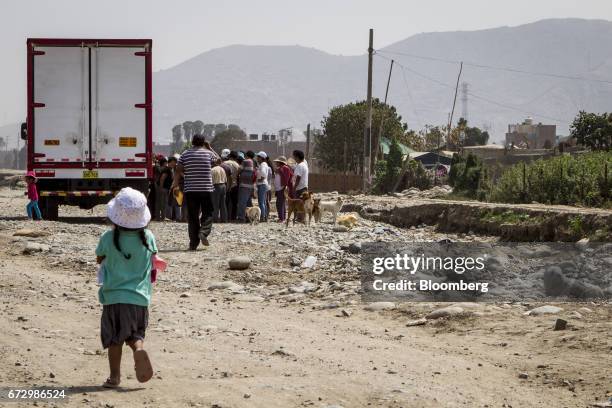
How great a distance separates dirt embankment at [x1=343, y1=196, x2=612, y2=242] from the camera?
83.0 feet

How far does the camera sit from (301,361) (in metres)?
9.19

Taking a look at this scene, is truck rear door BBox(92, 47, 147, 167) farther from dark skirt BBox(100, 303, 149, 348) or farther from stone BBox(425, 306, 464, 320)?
dark skirt BBox(100, 303, 149, 348)

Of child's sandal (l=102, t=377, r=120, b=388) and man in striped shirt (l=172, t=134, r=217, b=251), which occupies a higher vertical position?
man in striped shirt (l=172, t=134, r=217, b=251)

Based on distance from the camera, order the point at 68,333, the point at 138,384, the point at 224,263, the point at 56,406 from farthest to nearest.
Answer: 1. the point at 224,263
2. the point at 68,333
3. the point at 138,384
4. the point at 56,406

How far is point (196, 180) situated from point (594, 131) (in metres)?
51.1

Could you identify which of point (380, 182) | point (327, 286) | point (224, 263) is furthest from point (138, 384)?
point (380, 182)

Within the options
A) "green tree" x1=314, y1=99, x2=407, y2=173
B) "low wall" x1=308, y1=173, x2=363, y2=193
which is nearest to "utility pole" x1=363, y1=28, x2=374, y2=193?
"low wall" x1=308, y1=173, x2=363, y2=193

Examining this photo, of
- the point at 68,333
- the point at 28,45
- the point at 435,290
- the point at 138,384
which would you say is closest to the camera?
the point at 138,384

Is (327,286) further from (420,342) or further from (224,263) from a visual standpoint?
(420,342)

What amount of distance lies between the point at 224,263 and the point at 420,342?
19.0 feet

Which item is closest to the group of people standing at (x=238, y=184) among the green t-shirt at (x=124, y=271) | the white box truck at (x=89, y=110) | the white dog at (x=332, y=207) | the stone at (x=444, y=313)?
the white dog at (x=332, y=207)

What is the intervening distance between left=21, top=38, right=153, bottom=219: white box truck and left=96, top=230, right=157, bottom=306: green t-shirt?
1576 centimetres

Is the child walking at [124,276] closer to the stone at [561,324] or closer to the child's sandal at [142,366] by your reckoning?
the child's sandal at [142,366]

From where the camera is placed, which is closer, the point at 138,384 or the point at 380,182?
the point at 138,384
